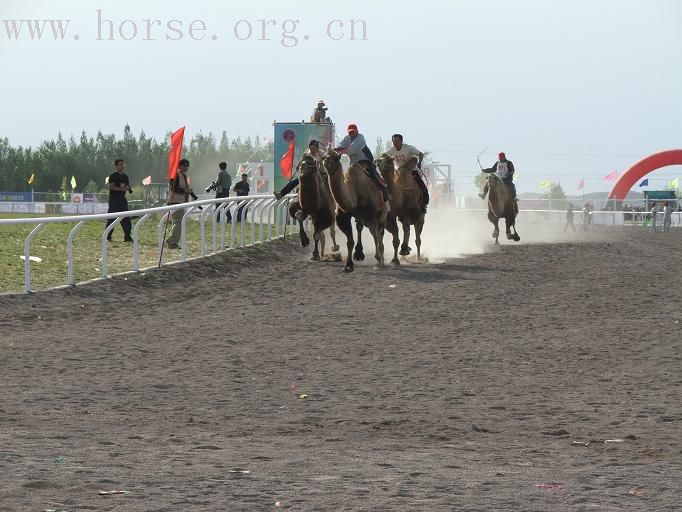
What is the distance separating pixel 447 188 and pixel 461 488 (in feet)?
147

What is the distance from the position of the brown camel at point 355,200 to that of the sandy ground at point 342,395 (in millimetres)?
1704

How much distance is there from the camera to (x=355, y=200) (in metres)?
20.3

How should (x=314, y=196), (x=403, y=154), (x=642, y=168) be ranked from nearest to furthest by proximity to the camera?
(x=314, y=196) < (x=403, y=154) < (x=642, y=168)

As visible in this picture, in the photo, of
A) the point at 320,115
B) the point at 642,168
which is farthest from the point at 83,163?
the point at 320,115

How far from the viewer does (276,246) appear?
25.0 m

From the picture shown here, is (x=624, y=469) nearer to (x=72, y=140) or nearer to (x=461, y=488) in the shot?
(x=461, y=488)

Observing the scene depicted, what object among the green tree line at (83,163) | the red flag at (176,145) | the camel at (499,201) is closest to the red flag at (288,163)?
the camel at (499,201)

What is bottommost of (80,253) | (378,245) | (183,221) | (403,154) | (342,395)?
(342,395)

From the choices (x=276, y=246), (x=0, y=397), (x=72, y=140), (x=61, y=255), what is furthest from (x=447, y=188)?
(x=72, y=140)

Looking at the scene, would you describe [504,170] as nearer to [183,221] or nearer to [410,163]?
[410,163]

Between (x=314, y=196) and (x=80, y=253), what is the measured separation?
4145 millimetres

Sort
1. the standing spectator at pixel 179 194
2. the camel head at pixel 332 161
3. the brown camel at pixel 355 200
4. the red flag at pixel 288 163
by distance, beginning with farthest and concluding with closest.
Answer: the red flag at pixel 288 163
the standing spectator at pixel 179 194
the brown camel at pixel 355 200
the camel head at pixel 332 161

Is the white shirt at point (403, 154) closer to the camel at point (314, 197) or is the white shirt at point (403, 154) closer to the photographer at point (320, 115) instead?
the camel at point (314, 197)

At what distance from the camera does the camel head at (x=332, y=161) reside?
64.3 feet
